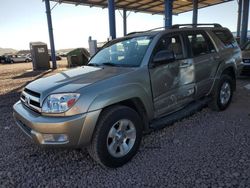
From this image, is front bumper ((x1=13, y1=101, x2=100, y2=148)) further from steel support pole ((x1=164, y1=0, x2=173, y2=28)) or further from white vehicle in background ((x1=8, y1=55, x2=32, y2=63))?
white vehicle in background ((x1=8, y1=55, x2=32, y2=63))

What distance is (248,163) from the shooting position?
2990 mm

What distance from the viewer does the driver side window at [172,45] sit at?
3.72 meters

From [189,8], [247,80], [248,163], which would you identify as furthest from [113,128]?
[189,8]

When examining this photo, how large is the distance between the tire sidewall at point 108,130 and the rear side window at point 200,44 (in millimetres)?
2007

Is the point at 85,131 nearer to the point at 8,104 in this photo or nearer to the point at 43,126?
the point at 43,126

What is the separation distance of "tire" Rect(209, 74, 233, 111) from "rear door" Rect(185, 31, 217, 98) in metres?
0.28

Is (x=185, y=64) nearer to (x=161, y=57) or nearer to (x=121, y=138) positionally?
(x=161, y=57)

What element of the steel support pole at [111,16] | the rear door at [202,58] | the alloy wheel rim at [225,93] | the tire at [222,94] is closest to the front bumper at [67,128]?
the rear door at [202,58]

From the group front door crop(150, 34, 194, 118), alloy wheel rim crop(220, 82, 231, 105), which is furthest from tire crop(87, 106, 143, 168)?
alloy wheel rim crop(220, 82, 231, 105)

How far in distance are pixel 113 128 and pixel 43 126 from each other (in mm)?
873

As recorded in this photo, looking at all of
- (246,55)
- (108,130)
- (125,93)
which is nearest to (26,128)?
(108,130)

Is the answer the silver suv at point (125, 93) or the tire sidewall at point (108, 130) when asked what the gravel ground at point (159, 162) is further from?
the silver suv at point (125, 93)

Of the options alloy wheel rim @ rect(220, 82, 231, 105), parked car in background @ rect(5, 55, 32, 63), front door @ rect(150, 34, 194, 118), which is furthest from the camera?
parked car in background @ rect(5, 55, 32, 63)

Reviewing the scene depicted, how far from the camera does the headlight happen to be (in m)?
2.62
